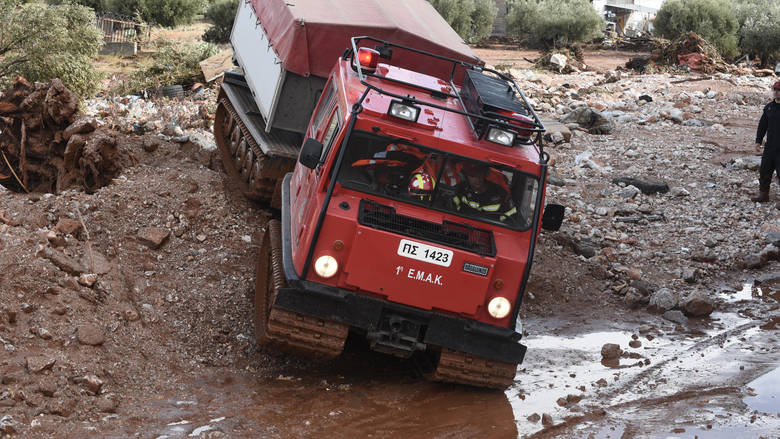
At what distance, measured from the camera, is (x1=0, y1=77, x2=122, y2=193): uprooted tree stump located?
34.6 feet

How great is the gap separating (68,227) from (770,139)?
915 cm

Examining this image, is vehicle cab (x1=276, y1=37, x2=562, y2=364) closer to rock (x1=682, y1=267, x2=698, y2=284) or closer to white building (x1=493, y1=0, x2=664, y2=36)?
rock (x1=682, y1=267, x2=698, y2=284)

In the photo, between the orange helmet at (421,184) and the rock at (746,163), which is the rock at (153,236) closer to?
the orange helmet at (421,184)

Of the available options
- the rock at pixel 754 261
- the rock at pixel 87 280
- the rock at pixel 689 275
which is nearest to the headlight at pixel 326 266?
the rock at pixel 87 280

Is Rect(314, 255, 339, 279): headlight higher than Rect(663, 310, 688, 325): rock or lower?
higher

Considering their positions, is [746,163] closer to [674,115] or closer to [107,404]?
[674,115]

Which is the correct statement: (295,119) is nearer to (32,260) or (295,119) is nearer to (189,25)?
(32,260)

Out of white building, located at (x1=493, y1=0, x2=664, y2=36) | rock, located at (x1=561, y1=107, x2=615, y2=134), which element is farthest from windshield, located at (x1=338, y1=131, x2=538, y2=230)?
white building, located at (x1=493, y1=0, x2=664, y2=36)

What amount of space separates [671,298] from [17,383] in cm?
655

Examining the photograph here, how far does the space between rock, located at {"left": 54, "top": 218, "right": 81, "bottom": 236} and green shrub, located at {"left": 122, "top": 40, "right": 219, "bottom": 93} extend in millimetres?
8940

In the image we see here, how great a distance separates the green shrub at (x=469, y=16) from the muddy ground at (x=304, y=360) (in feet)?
72.0

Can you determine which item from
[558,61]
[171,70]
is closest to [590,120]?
[171,70]

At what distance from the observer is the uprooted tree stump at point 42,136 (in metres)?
10.5

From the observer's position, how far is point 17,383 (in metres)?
5.22
